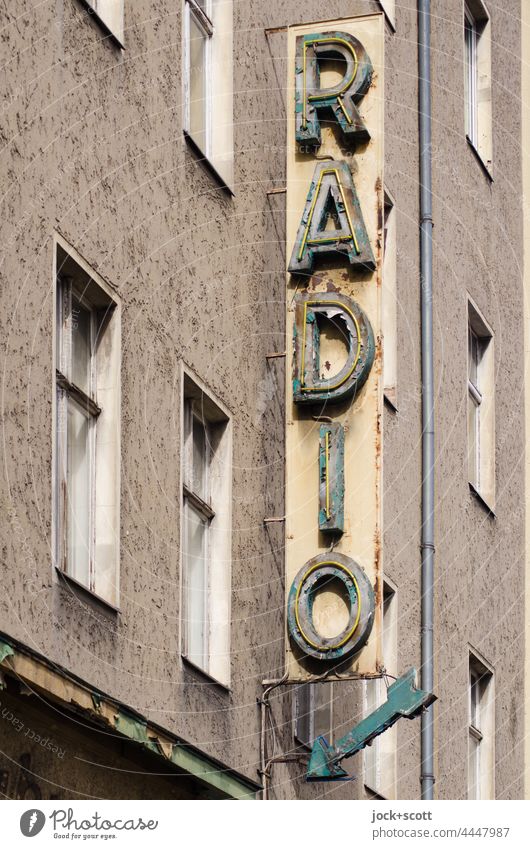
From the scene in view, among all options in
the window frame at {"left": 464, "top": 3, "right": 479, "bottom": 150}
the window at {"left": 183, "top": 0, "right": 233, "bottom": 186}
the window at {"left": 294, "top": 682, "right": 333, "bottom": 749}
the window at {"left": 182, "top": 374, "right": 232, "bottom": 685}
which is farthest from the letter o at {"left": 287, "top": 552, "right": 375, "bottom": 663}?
the window frame at {"left": 464, "top": 3, "right": 479, "bottom": 150}

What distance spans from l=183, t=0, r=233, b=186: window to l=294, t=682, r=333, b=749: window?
148 inches

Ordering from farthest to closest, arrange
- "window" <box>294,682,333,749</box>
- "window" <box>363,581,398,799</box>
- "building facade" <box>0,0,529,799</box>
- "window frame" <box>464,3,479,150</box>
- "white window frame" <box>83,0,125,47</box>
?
1. "window frame" <box>464,3,479,150</box>
2. "window" <box>363,581,398,799</box>
3. "window" <box>294,682,333,749</box>
4. "white window frame" <box>83,0,125,47</box>
5. "building facade" <box>0,0,529,799</box>

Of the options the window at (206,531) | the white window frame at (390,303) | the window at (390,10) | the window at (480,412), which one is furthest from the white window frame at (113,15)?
the window at (480,412)

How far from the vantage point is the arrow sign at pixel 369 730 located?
13883 millimetres

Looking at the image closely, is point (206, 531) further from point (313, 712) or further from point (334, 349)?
point (313, 712)

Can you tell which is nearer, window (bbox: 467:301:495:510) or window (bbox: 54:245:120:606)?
window (bbox: 54:245:120:606)

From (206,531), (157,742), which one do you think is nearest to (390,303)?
(206,531)

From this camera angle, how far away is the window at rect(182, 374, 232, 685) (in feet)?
44.6

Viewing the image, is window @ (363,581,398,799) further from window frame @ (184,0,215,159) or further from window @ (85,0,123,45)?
window @ (85,0,123,45)

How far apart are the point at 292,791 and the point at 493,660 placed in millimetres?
6127

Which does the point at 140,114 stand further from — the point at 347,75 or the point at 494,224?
the point at 494,224

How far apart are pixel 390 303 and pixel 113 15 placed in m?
6.24

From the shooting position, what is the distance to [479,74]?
22.4 meters

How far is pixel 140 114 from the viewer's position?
12.9 m
